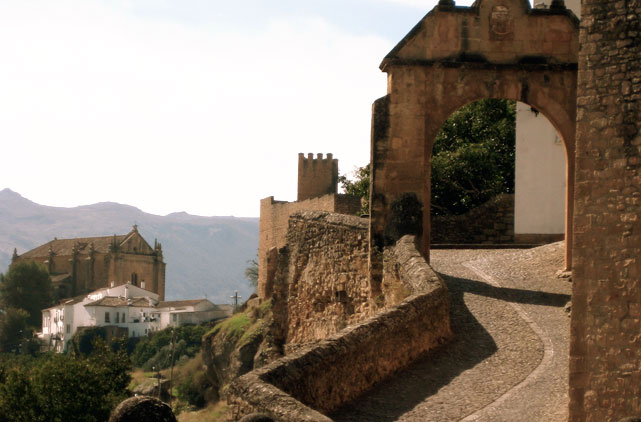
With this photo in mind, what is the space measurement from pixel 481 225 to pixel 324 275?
9028 mm

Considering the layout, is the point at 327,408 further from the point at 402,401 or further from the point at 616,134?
the point at 616,134

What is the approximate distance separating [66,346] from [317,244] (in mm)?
108878

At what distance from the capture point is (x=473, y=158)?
34.0 metres

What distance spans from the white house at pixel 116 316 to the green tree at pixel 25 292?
5.52 m

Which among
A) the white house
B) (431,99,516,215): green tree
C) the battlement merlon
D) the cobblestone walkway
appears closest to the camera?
the cobblestone walkway

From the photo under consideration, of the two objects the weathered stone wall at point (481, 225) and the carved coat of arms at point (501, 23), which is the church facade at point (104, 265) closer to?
the weathered stone wall at point (481, 225)

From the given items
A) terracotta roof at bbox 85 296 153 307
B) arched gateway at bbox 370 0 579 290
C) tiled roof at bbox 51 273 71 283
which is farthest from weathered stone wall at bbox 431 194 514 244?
tiled roof at bbox 51 273 71 283

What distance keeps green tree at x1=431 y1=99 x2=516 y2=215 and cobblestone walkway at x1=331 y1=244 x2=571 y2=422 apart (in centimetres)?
1479

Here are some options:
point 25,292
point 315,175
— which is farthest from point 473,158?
point 25,292

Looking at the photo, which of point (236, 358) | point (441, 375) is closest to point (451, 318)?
point (441, 375)

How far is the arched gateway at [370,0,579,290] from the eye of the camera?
16.9m

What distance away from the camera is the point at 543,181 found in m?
24.1

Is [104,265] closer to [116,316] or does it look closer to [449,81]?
[116,316]

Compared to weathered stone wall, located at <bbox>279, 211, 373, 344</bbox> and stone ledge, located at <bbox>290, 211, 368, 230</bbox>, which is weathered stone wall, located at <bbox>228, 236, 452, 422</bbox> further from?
stone ledge, located at <bbox>290, 211, 368, 230</bbox>
